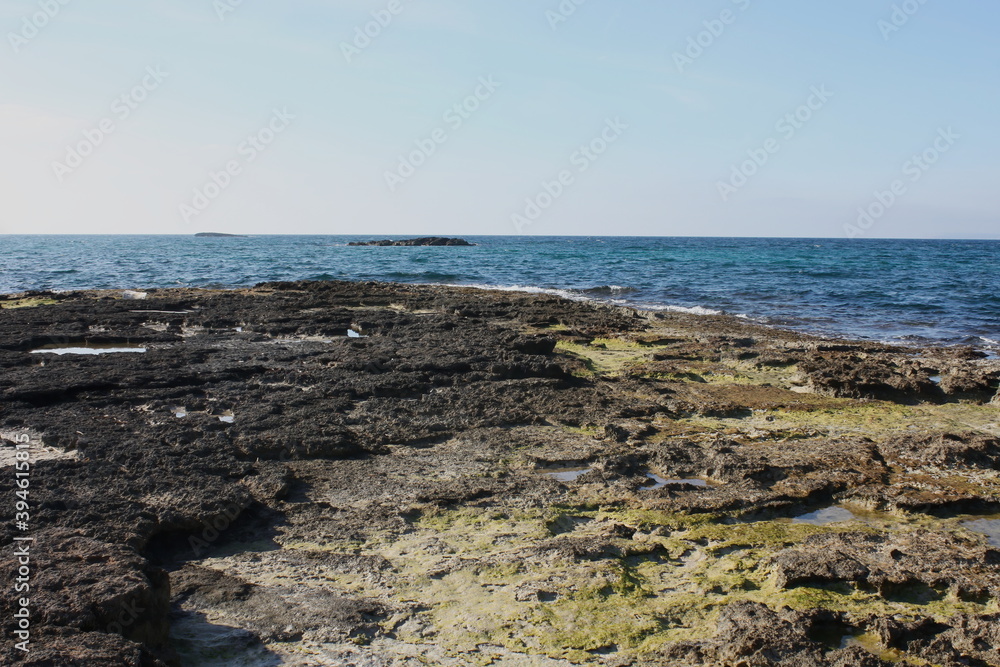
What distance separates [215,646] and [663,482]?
13.1 feet

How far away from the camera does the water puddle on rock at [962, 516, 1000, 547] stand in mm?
5320

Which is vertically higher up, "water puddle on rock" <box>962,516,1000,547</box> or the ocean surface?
the ocean surface

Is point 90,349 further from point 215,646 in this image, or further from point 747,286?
point 747,286

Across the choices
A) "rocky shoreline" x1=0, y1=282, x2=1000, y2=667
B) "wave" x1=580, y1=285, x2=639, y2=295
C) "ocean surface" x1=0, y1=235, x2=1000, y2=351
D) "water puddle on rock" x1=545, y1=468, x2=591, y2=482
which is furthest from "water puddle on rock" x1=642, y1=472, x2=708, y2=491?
"wave" x1=580, y1=285, x2=639, y2=295

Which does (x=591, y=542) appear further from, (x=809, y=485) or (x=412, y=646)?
(x=809, y=485)

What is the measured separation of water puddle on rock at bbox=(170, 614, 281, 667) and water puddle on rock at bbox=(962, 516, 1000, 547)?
5.05 metres


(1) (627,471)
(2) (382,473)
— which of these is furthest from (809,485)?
(2) (382,473)

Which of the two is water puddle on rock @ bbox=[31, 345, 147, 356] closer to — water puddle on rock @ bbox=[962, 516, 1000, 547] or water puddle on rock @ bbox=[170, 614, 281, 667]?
water puddle on rock @ bbox=[170, 614, 281, 667]

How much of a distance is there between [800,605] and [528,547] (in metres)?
1.76

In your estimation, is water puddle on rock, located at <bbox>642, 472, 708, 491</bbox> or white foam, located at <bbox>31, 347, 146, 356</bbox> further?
white foam, located at <bbox>31, 347, 146, 356</bbox>

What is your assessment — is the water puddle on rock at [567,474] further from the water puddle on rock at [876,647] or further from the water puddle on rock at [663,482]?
the water puddle on rock at [876,647]

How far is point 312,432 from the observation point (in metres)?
7.21

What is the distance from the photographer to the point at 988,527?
5559 millimetres

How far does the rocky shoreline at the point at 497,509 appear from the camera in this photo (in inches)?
153
